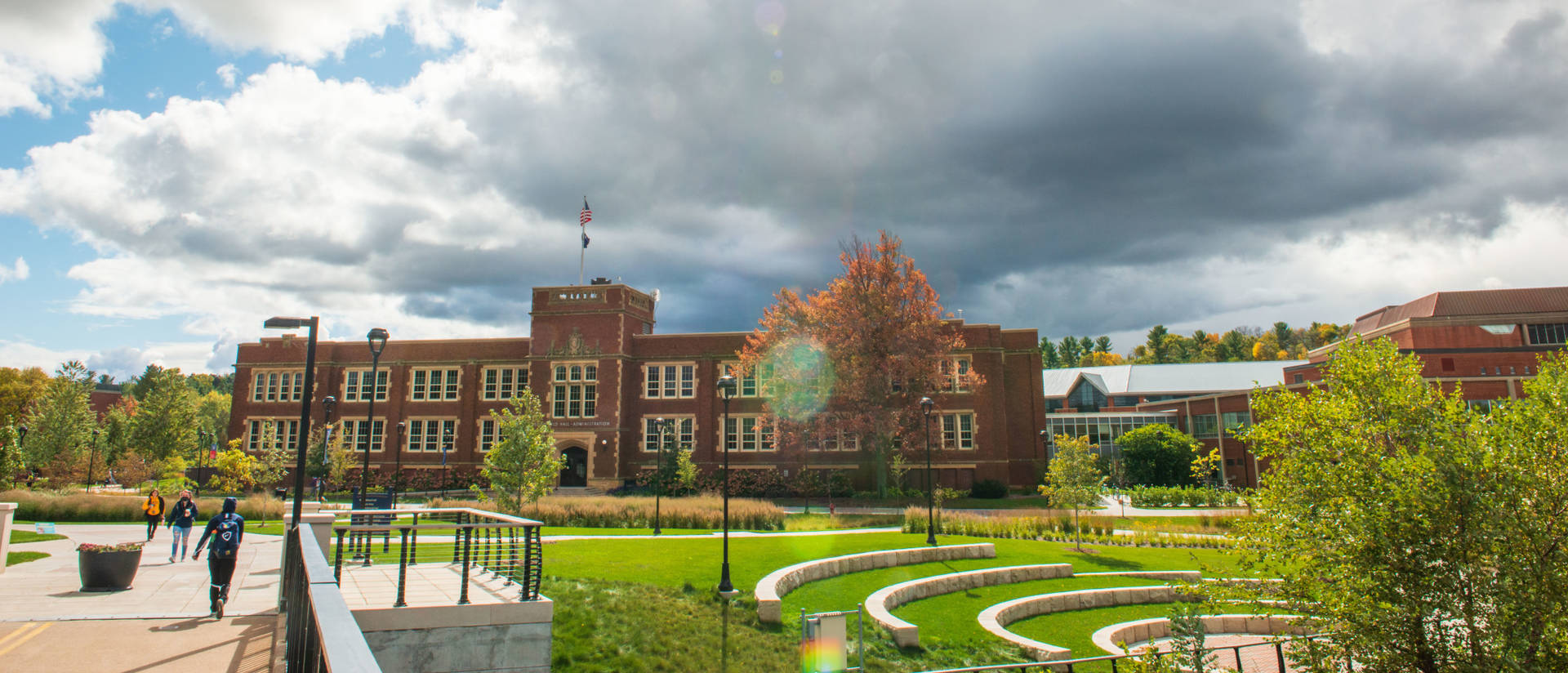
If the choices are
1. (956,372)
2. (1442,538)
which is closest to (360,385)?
(956,372)

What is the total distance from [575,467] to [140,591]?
3448 cm

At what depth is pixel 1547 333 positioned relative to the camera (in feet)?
185

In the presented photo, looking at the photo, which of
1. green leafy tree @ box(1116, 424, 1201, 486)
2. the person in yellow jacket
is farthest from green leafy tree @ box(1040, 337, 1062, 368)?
the person in yellow jacket

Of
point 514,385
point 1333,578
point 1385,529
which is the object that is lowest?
point 1333,578

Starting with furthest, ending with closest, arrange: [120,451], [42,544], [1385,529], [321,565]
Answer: [120,451] → [42,544] → [1385,529] → [321,565]

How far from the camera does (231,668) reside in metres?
8.37

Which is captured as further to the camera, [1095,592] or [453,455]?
[453,455]

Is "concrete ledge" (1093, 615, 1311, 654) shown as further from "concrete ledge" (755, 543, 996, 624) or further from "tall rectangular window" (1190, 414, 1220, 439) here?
"tall rectangular window" (1190, 414, 1220, 439)

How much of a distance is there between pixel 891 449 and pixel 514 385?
80.3 feet

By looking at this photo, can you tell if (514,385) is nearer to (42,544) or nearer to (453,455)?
(453,455)

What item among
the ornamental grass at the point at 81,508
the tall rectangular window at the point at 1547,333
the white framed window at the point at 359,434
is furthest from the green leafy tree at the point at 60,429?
the tall rectangular window at the point at 1547,333

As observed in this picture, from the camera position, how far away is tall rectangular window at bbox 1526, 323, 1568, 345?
5587cm

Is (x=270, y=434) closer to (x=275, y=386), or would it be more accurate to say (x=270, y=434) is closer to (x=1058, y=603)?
(x=275, y=386)

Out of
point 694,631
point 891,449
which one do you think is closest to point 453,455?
point 891,449
